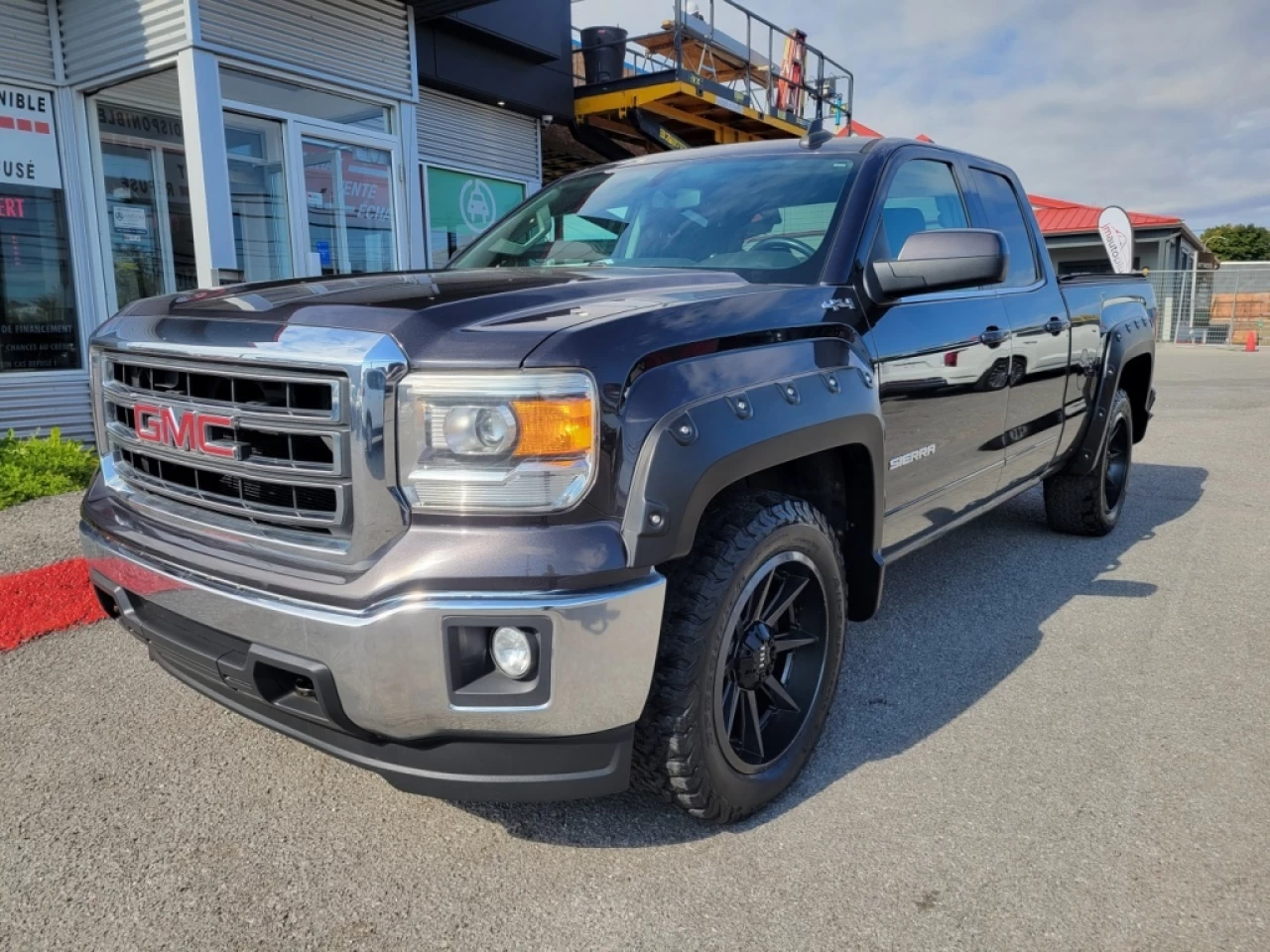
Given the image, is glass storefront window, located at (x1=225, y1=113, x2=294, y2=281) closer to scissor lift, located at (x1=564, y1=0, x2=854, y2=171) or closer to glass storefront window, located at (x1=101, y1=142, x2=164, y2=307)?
glass storefront window, located at (x1=101, y1=142, x2=164, y2=307)

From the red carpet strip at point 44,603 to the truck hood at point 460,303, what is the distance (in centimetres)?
183

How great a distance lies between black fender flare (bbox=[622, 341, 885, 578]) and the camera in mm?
1958

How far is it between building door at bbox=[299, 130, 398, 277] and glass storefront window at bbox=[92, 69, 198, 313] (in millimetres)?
979

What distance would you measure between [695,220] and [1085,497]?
3063 millimetres

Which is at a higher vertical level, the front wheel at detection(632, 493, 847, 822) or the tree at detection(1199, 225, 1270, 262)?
the tree at detection(1199, 225, 1270, 262)

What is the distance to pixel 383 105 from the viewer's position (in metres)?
8.48

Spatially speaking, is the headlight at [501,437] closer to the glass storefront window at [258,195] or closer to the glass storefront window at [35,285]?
the glass storefront window at [258,195]

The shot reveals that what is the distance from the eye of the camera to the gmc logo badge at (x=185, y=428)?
2160 mm

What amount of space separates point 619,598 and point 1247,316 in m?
31.7

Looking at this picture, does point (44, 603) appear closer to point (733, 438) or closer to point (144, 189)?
point (733, 438)

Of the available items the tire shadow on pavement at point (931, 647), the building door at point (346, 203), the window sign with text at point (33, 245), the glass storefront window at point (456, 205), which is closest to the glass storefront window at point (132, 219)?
the window sign with text at point (33, 245)

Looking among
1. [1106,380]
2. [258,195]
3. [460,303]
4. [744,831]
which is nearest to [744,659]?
[744,831]

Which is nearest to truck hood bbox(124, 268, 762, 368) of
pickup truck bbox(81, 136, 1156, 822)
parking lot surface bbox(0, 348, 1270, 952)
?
pickup truck bbox(81, 136, 1156, 822)

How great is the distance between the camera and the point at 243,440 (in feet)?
7.04
